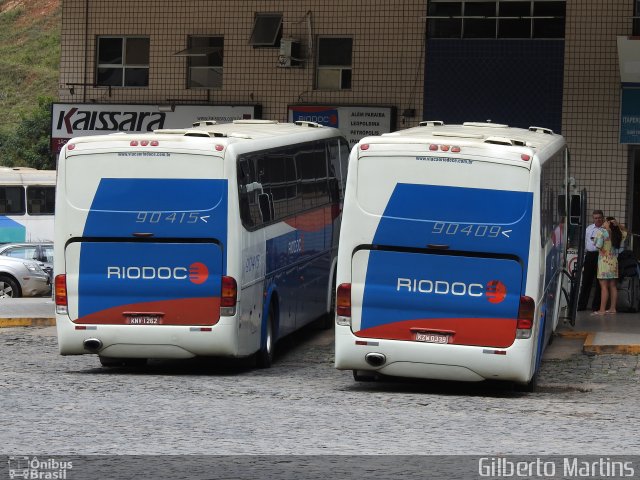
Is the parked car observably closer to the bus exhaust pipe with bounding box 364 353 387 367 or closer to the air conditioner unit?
the air conditioner unit

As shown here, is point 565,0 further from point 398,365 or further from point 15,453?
point 15,453

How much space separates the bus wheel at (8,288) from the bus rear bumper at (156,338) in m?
16.7

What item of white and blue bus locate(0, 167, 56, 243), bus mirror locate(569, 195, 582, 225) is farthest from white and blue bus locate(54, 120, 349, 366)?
white and blue bus locate(0, 167, 56, 243)

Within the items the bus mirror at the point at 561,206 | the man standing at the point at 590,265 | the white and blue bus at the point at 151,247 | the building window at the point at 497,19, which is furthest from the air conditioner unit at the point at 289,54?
the white and blue bus at the point at 151,247

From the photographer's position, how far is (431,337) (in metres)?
14.6

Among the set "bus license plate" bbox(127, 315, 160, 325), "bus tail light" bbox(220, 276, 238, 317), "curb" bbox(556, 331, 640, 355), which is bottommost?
"curb" bbox(556, 331, 640, 355)

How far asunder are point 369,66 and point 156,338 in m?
12.1

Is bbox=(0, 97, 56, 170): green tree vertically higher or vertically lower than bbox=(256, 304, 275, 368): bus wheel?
higher

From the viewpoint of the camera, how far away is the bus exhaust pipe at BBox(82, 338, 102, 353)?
16188 mm

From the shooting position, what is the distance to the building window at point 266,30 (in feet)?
89.7

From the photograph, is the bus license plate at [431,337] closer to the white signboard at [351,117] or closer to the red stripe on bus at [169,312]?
the red stripe on bus at [169,312]

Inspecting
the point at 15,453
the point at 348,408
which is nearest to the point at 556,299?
the point at 348,408

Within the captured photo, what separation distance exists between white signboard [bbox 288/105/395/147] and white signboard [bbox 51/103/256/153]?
1.11 metres

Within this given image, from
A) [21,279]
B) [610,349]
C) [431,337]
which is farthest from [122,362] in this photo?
[21,279]
